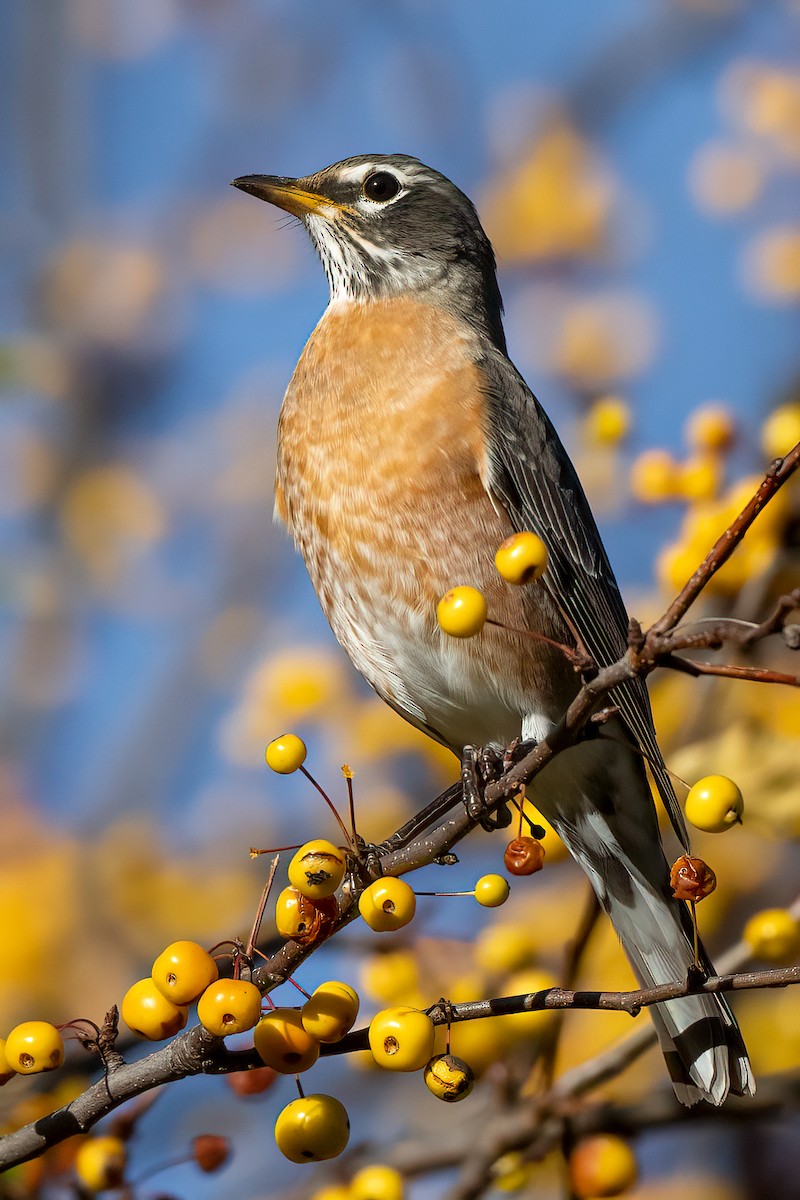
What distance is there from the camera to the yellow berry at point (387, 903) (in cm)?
189

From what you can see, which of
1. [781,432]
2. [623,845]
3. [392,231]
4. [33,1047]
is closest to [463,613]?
[33,1047]

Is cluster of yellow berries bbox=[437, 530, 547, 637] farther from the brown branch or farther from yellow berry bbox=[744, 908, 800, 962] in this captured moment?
yellow berry bbox=[744, 908, 800, 962]

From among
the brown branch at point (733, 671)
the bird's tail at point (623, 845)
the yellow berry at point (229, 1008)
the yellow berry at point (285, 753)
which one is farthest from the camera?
the bird's tail at point (623, 845)

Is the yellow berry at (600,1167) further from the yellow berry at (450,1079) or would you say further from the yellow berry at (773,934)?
the yellow berry at (450,1079)

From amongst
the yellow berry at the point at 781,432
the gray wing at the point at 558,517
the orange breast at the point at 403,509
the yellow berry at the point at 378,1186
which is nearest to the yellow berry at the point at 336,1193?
the yellow berry at the point at 378,1186

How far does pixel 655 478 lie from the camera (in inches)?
137

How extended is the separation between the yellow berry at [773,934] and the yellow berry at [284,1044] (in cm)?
107

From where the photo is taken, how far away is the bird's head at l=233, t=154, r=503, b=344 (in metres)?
3.79

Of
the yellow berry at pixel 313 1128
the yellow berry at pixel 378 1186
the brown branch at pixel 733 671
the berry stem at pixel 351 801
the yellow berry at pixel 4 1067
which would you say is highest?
the berry stem at pixel 351 801

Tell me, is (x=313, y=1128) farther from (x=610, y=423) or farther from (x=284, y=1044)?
(x=610, y=423)

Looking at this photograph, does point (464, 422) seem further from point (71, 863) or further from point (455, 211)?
point (71, 863)

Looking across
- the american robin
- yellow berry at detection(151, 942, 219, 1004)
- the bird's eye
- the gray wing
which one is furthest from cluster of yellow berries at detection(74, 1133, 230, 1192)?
the bird's eye

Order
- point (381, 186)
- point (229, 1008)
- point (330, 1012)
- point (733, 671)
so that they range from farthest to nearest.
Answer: point (381, 186) → point (330, 1012) → point (229, 1008) → point (733, 671)

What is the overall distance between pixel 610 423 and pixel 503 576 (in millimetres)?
1932
